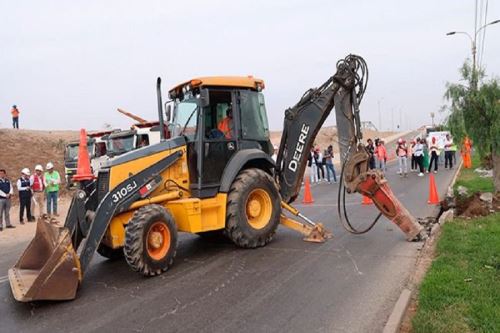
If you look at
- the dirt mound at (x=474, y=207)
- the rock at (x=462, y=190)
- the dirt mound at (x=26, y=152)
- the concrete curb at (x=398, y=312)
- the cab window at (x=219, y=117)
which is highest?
the cab window at (x=219, y=117)

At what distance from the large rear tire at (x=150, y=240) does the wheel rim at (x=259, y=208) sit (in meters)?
1.74

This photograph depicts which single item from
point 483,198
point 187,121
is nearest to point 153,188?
point 187,121

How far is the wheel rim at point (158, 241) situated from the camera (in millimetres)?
6648

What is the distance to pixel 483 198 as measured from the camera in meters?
11.0

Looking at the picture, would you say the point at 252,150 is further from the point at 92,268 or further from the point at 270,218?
the point at 92,268

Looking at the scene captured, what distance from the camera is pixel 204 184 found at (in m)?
7.73

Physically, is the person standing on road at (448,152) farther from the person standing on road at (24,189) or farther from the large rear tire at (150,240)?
the large rear tire at (150,240)

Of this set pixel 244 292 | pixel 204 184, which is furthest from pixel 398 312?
pixel 204 184

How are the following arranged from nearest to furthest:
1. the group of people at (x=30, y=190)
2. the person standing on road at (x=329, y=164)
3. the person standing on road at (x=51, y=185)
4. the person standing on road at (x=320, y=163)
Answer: the group of people at (x=30, y=190) → the person standing on road at (x=51, y=185) → the person standing on road at (x=329, y=164) → the person standing on road at (x=320, y=163)

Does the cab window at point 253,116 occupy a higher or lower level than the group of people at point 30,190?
higher

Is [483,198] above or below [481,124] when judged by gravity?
below

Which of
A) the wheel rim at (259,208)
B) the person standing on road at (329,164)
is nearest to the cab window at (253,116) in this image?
the wheel rim at (259,208)

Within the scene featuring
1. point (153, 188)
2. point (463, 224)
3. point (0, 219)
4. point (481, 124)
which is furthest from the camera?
point (0, 219)

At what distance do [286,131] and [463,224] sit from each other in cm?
370
